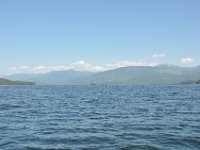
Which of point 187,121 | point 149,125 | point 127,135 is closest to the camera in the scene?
point 127,135

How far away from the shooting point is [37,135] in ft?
91.3

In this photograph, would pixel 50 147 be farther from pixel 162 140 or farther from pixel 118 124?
pixel 118 124

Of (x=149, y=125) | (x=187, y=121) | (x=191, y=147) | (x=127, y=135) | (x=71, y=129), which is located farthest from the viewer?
(x=187, y=121)

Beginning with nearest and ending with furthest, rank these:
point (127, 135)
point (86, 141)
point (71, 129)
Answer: point (86, 141) < point (127, 135) < point (71, 129)

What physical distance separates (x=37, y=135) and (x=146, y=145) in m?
8.92

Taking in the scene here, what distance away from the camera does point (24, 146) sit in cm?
2395

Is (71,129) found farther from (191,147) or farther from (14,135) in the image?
(191,147)

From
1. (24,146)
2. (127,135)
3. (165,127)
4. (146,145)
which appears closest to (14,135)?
(24,146)

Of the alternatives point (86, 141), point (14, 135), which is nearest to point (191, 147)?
point (86, 141)

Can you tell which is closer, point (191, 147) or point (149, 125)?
point (191, 147)

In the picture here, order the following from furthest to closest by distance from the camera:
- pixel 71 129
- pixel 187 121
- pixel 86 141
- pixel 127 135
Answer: pixel 187 121 < pixel 71 129 < pixel 127 135 < pixel 86 141

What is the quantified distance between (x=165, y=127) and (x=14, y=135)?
13082mm

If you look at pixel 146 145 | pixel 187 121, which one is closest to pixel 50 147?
pixel 146 145

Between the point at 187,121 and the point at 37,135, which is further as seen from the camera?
the point at 187,121
